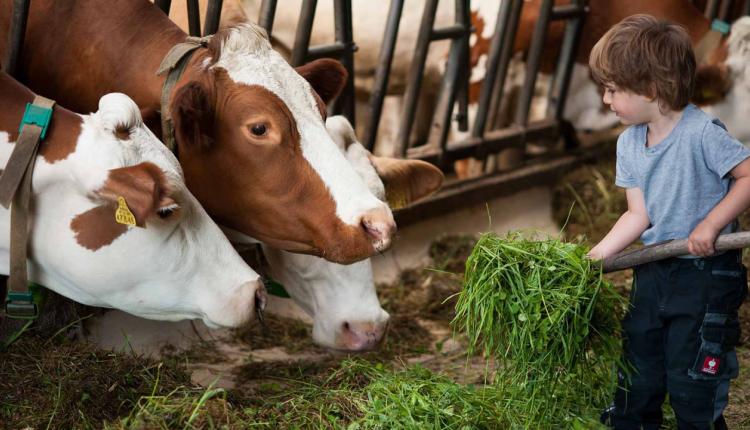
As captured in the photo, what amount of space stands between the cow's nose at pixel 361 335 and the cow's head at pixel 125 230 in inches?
30.2

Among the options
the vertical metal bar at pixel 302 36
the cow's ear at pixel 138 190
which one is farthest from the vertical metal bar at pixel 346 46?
the cow's ear at pixel 138 190

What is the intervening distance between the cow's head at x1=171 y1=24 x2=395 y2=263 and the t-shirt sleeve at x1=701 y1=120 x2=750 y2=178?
3.20 ft

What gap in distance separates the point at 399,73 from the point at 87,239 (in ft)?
12.3

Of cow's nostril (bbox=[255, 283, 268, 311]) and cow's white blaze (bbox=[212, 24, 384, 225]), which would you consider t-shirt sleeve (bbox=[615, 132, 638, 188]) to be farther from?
cow's nostril (bbox=[255, 283, 268, 311])

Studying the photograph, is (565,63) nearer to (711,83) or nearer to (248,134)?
(711,83)

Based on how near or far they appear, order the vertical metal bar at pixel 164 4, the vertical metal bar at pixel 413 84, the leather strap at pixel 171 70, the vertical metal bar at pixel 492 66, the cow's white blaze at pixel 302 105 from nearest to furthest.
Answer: the cow's white blaze at pixel 302 105 < the leather strap at pixel 171 70 < the vertical metal bar at pixel 164 4 < the vertical metal bar at pixel 413 84 < the vertical metal bar at pixel 492 66

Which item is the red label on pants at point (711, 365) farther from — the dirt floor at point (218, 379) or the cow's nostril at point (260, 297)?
the cow's nostril at point (260, 297)

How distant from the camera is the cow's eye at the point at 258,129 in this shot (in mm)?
3268

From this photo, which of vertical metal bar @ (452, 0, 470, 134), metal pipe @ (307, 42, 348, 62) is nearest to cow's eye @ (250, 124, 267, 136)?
metal pipe @ (307, 42, 348, 62)

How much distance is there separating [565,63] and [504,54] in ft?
1.83

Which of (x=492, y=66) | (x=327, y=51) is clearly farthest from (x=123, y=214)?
(x=492, y=66)

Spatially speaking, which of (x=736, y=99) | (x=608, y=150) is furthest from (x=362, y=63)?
(x=736, y=99)

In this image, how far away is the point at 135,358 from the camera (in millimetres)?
3404

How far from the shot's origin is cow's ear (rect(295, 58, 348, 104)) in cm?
383
